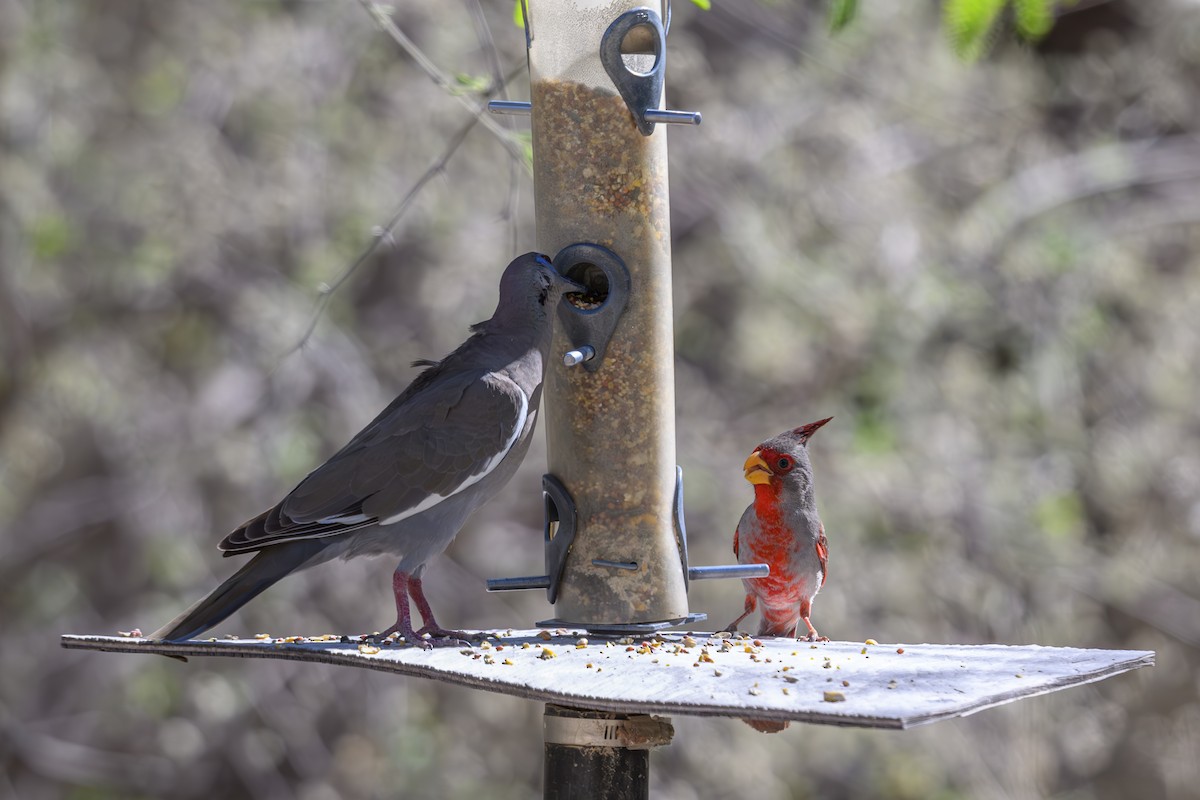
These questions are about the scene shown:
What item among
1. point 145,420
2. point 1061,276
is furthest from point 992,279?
point 145,420

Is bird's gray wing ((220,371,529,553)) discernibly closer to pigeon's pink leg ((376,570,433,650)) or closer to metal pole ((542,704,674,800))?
pigeon's pink leg ((376,570,433,650))

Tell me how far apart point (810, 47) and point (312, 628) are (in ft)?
15.9

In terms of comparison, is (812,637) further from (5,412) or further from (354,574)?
(5,412)

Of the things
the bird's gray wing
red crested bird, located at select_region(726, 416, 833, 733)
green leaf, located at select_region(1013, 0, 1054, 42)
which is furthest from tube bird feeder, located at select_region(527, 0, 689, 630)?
green leaf, located at select_region(1013, 0, 1054, 42)

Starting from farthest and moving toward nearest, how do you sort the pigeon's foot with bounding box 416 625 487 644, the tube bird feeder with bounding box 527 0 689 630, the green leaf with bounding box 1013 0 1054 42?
1. the green leaf with bounding box 1013 0 1054 42
2. the tube bird feeder with bounding box 527 0 689 630
3. the pigeon's foot with bounding box 416 625 487 644

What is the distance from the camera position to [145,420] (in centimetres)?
843

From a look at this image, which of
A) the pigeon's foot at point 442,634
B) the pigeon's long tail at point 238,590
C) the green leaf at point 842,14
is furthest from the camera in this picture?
the green leaf at point 842,14

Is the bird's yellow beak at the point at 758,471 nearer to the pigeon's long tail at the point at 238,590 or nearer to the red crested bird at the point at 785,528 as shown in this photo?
the red crested bird at the point at 785,528

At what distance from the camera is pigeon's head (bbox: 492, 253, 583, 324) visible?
443 centimetres

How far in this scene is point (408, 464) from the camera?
4.16 m

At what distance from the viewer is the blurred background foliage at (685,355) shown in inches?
332

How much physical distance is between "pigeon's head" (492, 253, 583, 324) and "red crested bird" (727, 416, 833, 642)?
77cm

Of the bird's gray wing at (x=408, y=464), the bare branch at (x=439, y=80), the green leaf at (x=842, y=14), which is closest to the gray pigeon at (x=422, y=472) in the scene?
the bird's gray wing at (x=408, y=464)

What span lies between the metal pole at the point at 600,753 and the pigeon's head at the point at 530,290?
1173 mm
